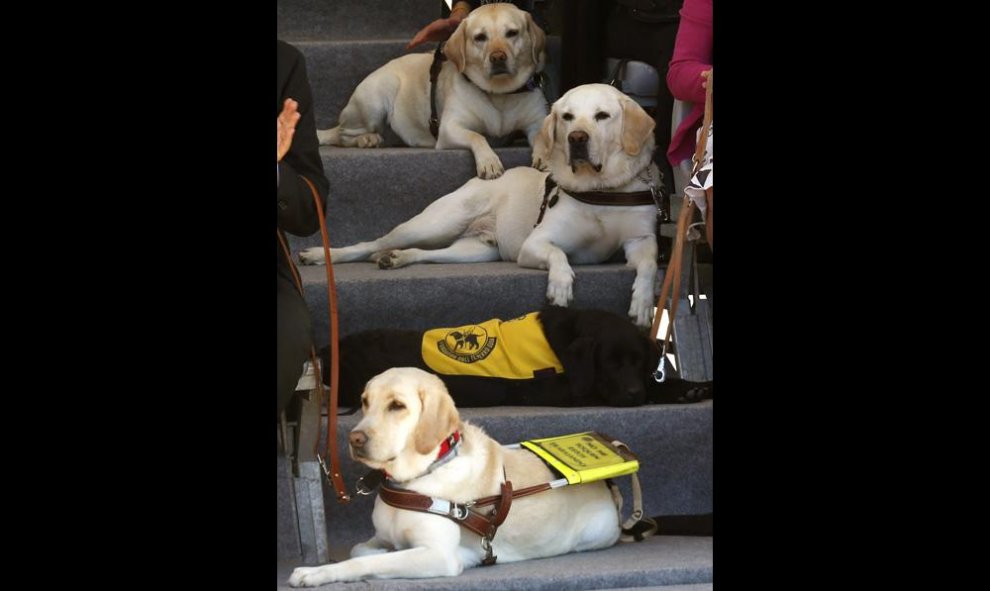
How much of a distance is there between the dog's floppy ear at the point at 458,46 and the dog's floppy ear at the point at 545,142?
0.44m

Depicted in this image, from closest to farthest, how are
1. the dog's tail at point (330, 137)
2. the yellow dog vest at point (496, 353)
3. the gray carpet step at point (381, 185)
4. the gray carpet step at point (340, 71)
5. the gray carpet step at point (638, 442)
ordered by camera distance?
the gray carpet step at point (638, 442) → the yellow dog vest at point (496, 353) → the gray carpet step at point (381, 185) → the dog's tail at point (330, 137) → the gray carpet step at point (340, 71)

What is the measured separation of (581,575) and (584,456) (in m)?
0.32

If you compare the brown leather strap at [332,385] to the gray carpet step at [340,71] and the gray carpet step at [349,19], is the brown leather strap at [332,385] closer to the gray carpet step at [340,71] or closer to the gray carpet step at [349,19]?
the gray carpet step at [340,71]

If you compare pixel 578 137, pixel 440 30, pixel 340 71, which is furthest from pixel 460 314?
pixel 340 71

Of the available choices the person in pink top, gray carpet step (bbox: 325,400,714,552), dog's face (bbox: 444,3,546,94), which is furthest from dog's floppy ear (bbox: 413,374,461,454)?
dog's face (bbox: 444,3,546,94)

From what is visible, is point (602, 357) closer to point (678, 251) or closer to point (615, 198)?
point (678, 251)

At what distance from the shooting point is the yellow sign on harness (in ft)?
9.06

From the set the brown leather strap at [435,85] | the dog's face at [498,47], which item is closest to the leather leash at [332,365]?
the dog's face at [498,47]

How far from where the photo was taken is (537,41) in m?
4.48

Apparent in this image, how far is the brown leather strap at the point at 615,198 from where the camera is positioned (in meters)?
3.92

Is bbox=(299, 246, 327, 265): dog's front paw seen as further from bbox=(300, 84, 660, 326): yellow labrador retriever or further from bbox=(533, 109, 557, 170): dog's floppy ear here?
bbox=(533, 109, 557, 170): dog's floppy ear

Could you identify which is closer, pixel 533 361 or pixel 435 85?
pixel 533 361
